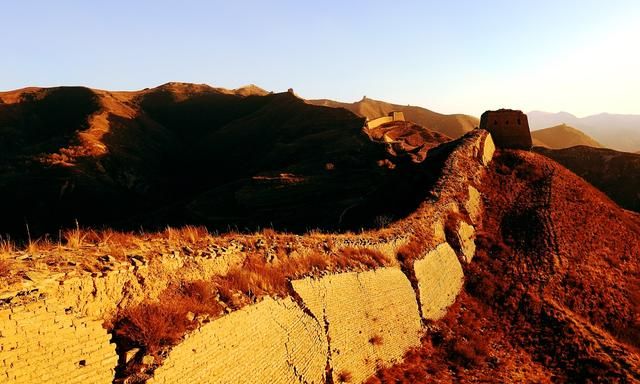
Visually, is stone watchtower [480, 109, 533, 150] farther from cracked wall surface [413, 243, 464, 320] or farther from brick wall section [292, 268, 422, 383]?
brick wall section [292, 268, 422, 383]

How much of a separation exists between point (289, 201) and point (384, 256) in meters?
30.4

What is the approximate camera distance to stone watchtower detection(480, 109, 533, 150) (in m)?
32.6

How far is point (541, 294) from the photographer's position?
19219 millimetres

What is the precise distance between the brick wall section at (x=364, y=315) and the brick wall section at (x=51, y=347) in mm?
5147

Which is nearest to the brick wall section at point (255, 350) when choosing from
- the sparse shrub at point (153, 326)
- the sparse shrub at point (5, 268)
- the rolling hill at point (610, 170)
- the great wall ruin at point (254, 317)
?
the great wall ruin at point (254, 317)

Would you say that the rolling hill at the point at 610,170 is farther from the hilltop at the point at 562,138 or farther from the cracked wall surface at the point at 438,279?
the hilltop at the point at 562,138

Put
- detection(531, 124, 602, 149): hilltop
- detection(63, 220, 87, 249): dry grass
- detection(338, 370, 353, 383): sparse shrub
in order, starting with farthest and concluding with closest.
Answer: detection(531, 124, 602, 149): hilltop < detection(338, 370, 353, 383): sparse shrub < detection(63, 220, 87, 249): dry grass

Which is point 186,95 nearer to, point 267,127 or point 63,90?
point 63,90

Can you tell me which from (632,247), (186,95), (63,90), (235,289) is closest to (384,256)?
(235,289)

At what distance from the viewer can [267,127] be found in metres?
88.1

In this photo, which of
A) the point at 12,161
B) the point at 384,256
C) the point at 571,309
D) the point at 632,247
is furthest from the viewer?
the point at 12,161

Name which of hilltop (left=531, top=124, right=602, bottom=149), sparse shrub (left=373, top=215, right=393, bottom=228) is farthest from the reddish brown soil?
hilltop (left=531, top=124, right=602, bottom=149)

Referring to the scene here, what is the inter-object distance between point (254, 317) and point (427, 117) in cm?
14918

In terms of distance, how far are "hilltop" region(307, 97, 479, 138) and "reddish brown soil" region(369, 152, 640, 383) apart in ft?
365
